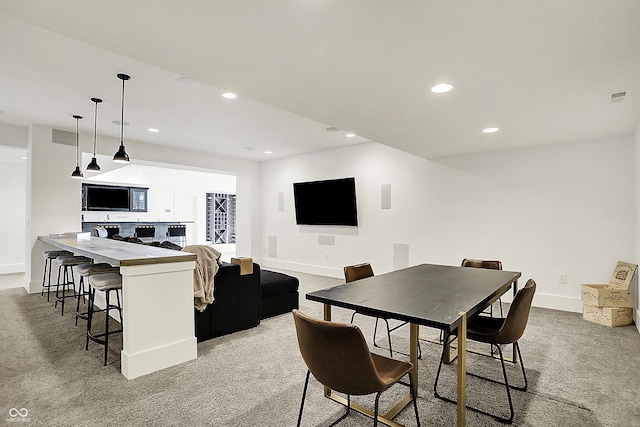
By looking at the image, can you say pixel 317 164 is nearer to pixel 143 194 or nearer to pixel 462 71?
pixel 462 71

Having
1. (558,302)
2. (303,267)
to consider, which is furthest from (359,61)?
(303,267)

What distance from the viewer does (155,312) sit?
2.71 meters

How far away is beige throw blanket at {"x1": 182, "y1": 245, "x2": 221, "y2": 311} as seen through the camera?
3.09 metres

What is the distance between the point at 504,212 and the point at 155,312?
15.2ft

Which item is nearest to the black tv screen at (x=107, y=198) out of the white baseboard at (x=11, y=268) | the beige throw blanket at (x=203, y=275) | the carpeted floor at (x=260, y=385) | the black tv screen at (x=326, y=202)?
the white baseboard at (x=11, y=268)

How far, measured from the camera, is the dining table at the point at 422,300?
1.75 meters

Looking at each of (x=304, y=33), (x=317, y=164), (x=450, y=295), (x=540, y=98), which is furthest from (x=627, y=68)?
(x=317, y=164)

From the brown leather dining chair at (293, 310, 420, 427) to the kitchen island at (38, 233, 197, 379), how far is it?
1.60 meters

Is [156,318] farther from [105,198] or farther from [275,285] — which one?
[105,198]

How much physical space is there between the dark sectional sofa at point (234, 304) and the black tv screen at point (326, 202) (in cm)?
274

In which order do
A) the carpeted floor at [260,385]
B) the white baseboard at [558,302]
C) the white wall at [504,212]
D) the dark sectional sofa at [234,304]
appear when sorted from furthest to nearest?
the white baseboard at [558,302]
the white wall at [504,212]
the dark sectional sofa at [234,304]
the carpeted floor at [260,385]

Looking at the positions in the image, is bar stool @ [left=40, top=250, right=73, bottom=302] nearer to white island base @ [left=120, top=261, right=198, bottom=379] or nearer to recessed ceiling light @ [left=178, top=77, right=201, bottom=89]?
white island base @ [left=120, top=261, right=198, bottom=379]

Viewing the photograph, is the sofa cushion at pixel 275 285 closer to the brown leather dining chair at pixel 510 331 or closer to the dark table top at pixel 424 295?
the dark table top at pixel 424 295

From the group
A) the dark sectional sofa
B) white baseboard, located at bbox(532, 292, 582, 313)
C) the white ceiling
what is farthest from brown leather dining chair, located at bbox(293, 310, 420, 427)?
white baseboard, located at bbox(532, 292, 582, 313)
